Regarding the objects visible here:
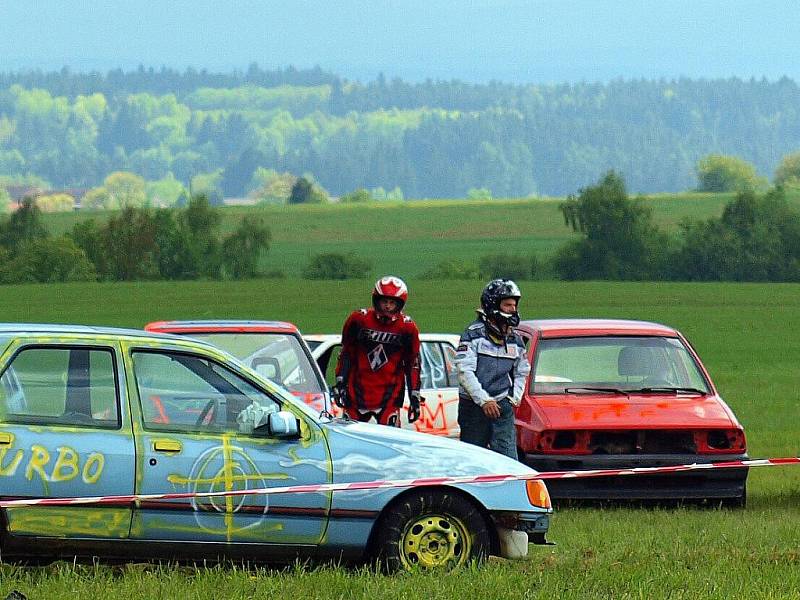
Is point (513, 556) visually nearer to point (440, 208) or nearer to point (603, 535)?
point (603, 535)

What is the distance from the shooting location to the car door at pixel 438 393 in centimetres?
1540

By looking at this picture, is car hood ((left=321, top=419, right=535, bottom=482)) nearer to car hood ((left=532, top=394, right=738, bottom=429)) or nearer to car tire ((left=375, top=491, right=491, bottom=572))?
car tire ((left=375, top=491, right=491, bottom=572))

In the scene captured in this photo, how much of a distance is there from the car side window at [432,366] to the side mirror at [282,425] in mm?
7292

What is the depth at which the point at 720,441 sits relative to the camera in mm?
13289

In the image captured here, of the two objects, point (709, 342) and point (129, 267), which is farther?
point (129, 267)

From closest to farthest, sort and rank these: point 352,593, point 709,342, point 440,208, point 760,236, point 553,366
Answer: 1. point 352,593
2. point 553,366
3. point 709,342
4. point 760,236
5. point 440,208

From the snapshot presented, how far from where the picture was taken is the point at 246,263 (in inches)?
4788

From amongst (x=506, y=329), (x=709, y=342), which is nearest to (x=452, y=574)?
(x=506, y=329)

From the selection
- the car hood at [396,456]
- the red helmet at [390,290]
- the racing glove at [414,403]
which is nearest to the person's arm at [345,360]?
the red helmet at [390,290]

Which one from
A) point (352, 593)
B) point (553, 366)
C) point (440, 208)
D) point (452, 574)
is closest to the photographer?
point (352, 593)

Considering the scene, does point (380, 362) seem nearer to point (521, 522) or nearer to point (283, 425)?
point (521, 522)

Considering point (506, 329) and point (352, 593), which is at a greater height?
point (506, 329)

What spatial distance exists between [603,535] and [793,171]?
192468mm

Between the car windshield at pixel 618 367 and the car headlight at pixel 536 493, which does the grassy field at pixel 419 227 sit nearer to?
the car windshield at pixel 618 367
